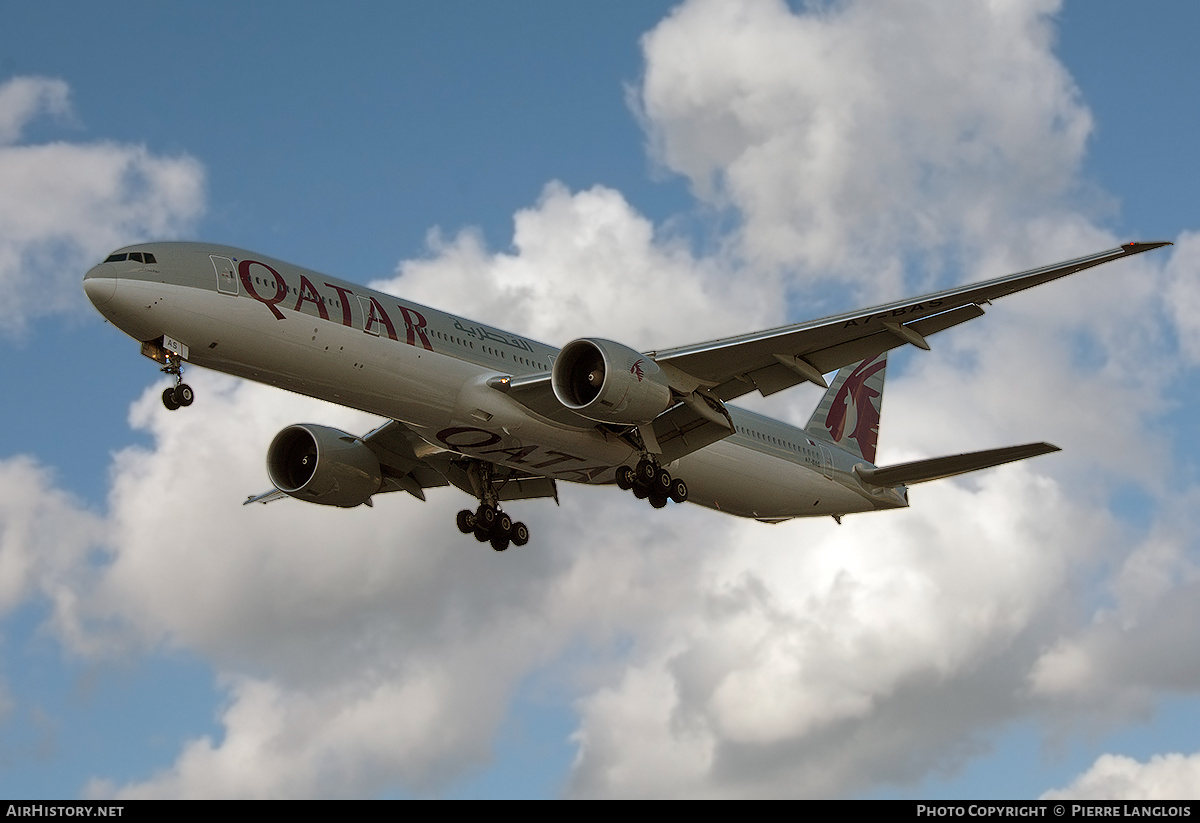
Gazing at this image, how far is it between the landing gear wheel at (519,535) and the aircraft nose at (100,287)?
14.0m

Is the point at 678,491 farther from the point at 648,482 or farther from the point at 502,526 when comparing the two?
the point at 502,526

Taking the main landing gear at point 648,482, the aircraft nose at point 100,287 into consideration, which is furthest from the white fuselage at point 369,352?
the main landing gear at point 648,482

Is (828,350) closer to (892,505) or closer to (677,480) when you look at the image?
(677,480)

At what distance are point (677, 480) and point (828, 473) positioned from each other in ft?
22.4

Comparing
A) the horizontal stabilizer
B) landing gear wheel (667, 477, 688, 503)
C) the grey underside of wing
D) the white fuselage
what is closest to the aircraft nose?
the white fuselage

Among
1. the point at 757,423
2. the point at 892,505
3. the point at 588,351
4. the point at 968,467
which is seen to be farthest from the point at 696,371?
the point at 892,505

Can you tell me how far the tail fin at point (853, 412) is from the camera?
41.0 meters

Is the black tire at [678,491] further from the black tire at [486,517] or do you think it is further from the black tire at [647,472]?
the black tire at [486,517]

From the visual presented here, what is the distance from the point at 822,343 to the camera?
2978cm

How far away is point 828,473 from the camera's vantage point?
38.1 meters

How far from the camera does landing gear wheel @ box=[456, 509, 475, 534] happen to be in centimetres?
3559

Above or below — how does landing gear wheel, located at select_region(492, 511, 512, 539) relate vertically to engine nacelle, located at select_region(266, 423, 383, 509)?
below

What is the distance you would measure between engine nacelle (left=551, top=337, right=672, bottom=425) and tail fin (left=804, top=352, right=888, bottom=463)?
12.1 metres

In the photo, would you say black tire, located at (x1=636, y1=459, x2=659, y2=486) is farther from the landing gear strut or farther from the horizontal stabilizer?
the horizontal stabilizer
